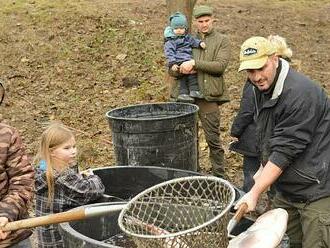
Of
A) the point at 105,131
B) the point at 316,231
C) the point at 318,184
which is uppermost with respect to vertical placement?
the point at 318,184

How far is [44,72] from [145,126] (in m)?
5.30

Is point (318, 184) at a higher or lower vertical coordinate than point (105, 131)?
higher

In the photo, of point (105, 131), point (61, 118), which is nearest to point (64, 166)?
point (105, 131)

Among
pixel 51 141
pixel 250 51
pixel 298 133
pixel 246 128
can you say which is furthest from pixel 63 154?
pixel 246 128

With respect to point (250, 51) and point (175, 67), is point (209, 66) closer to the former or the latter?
point (175, 67)

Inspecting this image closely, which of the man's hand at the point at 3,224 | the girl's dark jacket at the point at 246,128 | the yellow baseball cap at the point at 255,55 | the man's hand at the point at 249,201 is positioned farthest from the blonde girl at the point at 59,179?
the girl's dark jacket at the point at 246,128

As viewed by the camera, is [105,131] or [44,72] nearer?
[105,131]

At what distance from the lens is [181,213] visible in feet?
10.7

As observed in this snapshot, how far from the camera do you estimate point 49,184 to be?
3.38m

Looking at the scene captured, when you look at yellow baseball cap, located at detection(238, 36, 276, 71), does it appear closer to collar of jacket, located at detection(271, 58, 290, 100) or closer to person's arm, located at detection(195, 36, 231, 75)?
collar of jacket, located at detection(271, 58, 290, 100)

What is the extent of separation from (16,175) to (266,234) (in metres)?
1.27

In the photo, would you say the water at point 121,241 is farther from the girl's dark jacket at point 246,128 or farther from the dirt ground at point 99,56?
the dirt ground at point 99,56

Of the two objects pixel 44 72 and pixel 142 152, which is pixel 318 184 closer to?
pixel 142 152

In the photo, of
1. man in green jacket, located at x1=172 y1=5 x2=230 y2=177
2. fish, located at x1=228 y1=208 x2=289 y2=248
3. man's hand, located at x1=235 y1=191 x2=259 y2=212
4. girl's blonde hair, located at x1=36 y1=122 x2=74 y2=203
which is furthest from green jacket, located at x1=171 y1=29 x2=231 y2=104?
fish, located at x1=228 y1=208 x2=289 y2=248
